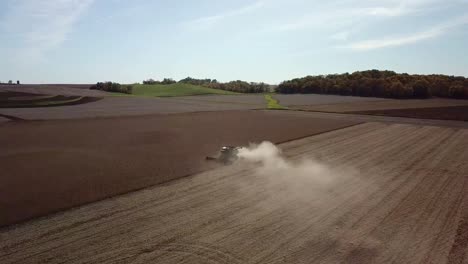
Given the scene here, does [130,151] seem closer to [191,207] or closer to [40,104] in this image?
[191,207]

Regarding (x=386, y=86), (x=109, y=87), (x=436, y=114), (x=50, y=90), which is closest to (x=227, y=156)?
(x=436, y=114)

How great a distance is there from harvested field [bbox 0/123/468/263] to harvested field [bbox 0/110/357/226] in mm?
2059

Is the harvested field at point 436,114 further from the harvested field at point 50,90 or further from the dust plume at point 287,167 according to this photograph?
the harvested field at point 50,90


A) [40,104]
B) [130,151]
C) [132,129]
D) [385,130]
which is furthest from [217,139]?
[40,104]

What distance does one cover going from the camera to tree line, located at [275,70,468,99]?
99.9m

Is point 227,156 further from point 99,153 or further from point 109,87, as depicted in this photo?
point 109,87

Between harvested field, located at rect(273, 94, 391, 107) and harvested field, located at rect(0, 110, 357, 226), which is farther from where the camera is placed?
harvested field, located at rect(273, 94, 391, 107)

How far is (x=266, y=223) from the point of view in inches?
562

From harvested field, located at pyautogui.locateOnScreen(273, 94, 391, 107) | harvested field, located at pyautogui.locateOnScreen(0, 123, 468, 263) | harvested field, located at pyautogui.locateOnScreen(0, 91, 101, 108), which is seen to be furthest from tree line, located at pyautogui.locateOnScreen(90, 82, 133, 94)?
harvested field, located at pyautogui.locateOnScreen(0, 123, 468, 263)

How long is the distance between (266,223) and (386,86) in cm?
10383

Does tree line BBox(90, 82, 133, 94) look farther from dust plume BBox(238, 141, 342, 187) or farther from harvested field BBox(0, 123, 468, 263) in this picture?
harvested field BBox(0, 123, 468, 263)

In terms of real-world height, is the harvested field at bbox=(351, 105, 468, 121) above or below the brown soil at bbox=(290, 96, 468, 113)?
below

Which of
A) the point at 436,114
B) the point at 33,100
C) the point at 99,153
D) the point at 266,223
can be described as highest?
the point at 33,100

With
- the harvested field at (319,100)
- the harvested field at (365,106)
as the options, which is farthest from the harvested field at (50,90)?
the harvested field at (365,106)
